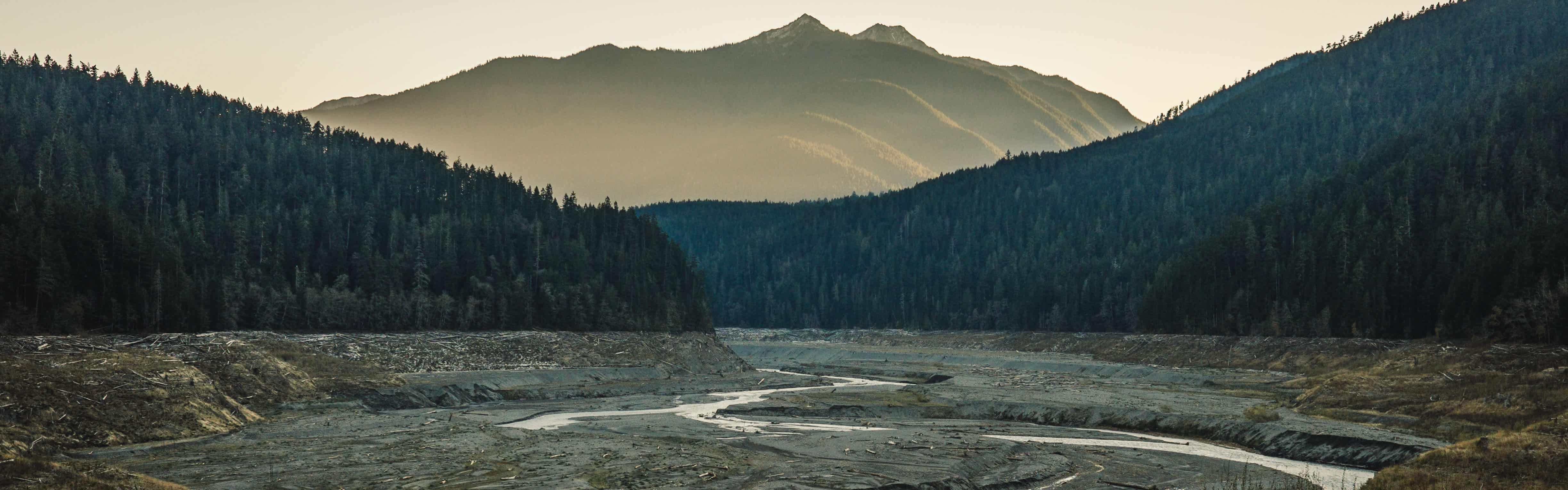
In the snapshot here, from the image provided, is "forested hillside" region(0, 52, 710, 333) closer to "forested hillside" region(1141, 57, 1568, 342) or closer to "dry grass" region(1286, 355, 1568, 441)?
"forested hillside" region(1141, 57, 1568, 342)

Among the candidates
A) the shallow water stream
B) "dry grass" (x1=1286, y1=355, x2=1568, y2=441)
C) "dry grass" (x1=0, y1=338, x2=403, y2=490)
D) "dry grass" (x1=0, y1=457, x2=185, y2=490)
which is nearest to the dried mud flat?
the shallow water stream

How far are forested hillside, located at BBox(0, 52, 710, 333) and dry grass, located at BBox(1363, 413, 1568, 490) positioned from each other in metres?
83.8

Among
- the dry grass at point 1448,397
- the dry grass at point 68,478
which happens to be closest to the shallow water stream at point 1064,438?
the dry grass at point 1448,397

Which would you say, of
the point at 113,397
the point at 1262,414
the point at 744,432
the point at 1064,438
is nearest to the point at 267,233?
the point at 113,397

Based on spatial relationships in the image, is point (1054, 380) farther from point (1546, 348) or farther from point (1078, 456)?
point (1078, 456)

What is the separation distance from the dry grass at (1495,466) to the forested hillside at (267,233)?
275ft

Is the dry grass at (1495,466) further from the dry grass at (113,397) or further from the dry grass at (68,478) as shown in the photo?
the dry grass at (113,397)

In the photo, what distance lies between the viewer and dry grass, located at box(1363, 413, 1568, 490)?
37312 mm

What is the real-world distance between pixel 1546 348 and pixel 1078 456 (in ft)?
139

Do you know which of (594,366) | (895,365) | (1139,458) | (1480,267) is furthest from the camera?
(895,365)

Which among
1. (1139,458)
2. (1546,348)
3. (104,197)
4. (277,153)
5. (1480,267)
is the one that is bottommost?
(1139,458)

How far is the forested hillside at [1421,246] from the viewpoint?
3573 inches

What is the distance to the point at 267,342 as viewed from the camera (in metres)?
87.9

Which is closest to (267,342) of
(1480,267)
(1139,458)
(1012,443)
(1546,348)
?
(1012,443)
